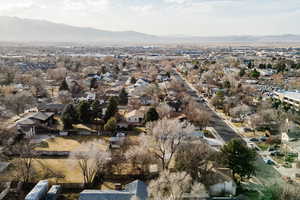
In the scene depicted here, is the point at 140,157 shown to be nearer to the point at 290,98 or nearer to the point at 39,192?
the point at 39,192

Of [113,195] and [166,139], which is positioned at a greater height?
[166,139]

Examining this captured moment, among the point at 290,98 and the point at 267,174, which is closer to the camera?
the point at 267,174

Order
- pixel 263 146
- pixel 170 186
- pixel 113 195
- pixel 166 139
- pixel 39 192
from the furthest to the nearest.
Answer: pixel 263 146, pixel 166 139, pixel 39 192, pixel 113 195, pixel 170 186

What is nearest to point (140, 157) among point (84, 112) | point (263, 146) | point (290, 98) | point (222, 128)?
point (84, 112)

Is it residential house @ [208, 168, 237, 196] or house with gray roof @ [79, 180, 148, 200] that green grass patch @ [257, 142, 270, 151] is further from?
house with gray roof @ [79, 180, 148, 200]

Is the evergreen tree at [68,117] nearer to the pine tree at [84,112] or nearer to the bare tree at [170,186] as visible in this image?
the pine tree at [84,112]

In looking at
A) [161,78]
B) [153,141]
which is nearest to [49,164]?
[153,141]

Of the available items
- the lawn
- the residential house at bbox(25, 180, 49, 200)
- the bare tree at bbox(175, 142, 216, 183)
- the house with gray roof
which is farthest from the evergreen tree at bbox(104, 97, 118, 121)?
the lawn

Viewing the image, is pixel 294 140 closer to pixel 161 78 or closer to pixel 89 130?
pixel 89 130

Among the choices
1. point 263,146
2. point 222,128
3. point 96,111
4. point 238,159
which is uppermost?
point 96,111
